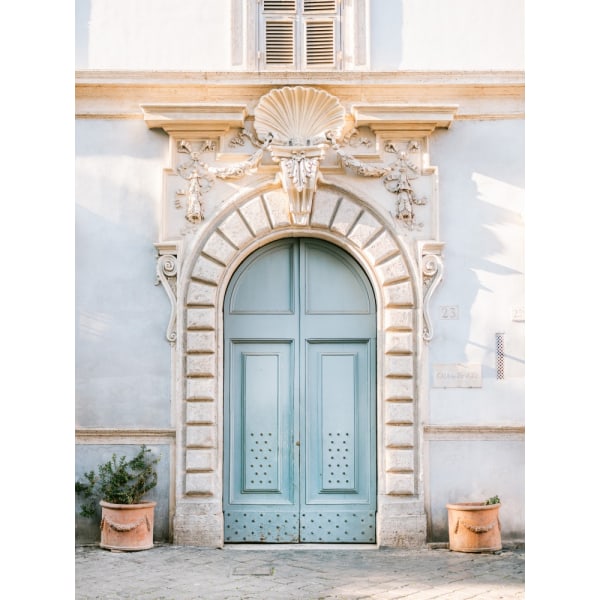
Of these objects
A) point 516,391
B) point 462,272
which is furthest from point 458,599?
point 462,272

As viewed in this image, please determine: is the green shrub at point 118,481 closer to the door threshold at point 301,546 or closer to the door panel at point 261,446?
the door panel at point 261,446

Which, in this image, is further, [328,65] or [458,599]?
[328,65]

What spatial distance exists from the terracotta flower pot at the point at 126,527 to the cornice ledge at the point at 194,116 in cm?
346

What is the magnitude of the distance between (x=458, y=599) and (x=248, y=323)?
335cm

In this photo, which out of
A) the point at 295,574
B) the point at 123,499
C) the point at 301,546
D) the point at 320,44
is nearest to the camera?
the point at 295,574

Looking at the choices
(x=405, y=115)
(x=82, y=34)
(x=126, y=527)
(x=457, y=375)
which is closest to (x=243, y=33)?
(x=82, y=34)

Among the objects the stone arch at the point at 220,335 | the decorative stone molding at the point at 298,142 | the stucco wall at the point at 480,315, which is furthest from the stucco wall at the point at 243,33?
the stone arch at the point at 220,335

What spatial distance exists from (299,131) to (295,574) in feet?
13.0

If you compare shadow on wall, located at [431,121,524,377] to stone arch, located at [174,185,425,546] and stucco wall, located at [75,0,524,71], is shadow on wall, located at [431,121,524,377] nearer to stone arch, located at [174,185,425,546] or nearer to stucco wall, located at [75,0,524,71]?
stone arch, located at [174,185,425,546]

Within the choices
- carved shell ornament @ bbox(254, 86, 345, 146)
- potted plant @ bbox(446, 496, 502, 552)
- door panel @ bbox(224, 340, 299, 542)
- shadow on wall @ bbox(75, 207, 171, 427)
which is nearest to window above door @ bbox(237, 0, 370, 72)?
carved shell ornament @ bbox(254, 86, 345, 146)

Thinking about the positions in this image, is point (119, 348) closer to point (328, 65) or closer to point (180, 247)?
point (180, 247)

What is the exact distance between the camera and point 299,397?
8.94 m

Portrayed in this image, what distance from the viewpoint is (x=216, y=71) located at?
8820mm

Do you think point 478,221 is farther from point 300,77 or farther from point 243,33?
point 243,33
